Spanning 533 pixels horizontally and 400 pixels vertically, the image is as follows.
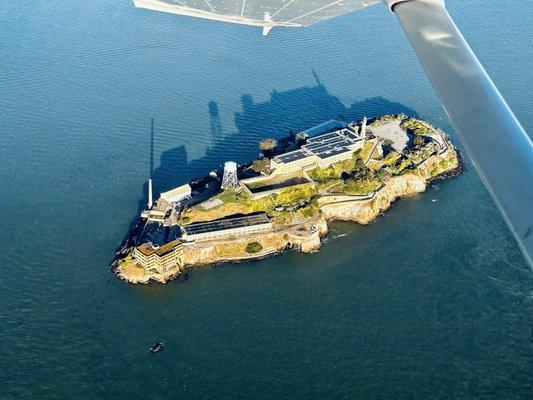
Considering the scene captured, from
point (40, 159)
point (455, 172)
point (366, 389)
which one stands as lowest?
point (366, 389)

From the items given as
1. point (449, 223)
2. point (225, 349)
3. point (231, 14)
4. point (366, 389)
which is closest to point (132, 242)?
point (225, 349)

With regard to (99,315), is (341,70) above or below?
above

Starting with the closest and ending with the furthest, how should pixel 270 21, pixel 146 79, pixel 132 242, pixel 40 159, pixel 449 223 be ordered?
1. pixel 270 21
2. pixel 132 242
3. pixel 449 223
4. pixel 40 159
5. pixel 146 79

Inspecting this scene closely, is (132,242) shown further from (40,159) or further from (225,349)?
(40,159)

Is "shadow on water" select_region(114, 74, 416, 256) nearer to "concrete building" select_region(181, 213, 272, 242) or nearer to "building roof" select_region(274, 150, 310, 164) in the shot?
"building roof" select_region(274, 150, 310, 164)

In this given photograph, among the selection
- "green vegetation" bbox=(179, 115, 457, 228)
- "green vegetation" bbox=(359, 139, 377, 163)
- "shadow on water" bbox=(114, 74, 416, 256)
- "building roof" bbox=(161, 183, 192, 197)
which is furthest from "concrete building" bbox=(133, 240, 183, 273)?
"green vegetation" bbox=(359, 139, 377, 163)

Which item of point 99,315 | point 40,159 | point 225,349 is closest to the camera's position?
point 225,349
